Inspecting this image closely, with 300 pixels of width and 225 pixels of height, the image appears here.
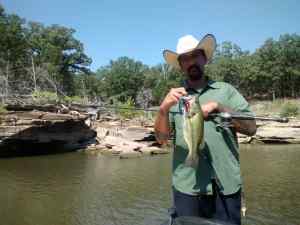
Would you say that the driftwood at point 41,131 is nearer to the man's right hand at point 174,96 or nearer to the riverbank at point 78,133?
the riverbank at point 78,133

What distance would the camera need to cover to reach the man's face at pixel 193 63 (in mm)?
3082

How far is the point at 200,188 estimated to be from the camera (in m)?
3.01

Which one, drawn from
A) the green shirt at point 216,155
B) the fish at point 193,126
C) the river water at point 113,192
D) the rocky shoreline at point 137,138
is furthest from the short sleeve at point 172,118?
the rocky shoreline at point 137,138

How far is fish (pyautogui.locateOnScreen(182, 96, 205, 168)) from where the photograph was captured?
2.80 metres

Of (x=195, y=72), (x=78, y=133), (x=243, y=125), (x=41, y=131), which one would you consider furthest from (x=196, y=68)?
(x=78, y=133)

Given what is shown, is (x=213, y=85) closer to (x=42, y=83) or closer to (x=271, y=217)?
(x=271, y=217)

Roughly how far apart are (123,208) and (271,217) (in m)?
4.02

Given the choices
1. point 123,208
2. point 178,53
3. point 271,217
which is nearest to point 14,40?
point 123,208

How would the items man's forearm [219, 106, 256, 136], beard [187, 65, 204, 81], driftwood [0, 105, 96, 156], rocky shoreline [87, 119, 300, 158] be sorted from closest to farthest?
man's forearm [219, 106, 256, 136], beard [187, 65, 204, 81], driftwood [0, 105, 96, 156], rocky shoreline [87, 119, 300, 158]

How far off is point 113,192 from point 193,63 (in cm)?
988

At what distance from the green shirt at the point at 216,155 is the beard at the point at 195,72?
4.1 inches

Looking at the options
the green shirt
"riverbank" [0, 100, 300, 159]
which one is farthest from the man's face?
"riverbank" [0, 100, 300, 159]

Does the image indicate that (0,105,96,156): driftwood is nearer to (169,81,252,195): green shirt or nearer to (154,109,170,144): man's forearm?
(154,109,170,144): man's forearm

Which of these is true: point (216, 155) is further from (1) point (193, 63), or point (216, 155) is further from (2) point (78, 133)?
(2) point (78, 133)
